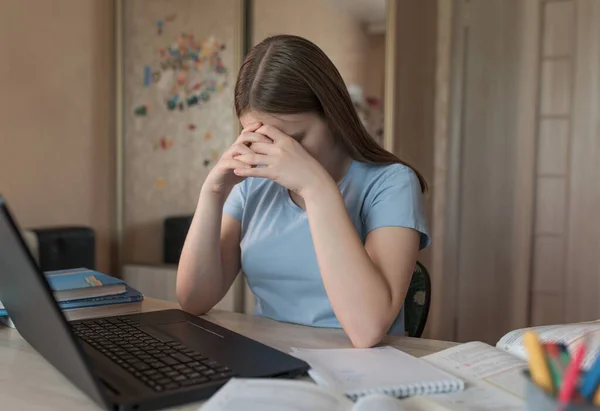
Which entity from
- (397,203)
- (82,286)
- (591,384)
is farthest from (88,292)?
(591,384)

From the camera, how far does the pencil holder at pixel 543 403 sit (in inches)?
22.6

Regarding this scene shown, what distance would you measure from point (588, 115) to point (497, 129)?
1.24 ft

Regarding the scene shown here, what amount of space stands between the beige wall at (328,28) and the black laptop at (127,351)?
185cm

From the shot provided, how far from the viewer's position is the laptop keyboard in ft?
2.73

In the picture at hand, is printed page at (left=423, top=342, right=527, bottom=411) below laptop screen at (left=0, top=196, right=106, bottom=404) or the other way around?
below

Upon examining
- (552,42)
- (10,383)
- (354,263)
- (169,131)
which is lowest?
(10,383)

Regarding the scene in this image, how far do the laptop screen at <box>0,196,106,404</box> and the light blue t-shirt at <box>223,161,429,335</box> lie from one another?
1.76 ft

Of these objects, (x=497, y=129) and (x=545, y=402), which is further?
(x=497, y=129)

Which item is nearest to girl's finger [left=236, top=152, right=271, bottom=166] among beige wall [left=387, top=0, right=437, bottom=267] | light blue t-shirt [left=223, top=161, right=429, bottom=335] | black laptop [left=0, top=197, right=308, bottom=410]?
light blue t-shirt [left=223, top=161, right=429, bottom=335]

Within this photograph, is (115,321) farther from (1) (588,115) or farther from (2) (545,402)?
(1) (588,115)

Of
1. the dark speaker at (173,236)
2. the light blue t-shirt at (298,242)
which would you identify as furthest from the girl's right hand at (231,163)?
the dark speaker at (173,236)

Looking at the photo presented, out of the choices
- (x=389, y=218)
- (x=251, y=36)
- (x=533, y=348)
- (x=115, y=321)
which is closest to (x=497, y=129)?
(x=251, y=36)

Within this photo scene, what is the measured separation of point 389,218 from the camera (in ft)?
4.02

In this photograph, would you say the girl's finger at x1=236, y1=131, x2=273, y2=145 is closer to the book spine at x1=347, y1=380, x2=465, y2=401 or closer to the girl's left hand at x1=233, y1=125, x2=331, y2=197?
the girl's left hand at x1=233, y1=125, x2=331, y2=197
